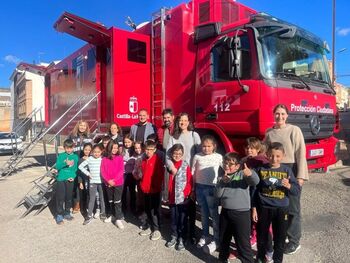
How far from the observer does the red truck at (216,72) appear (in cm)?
488

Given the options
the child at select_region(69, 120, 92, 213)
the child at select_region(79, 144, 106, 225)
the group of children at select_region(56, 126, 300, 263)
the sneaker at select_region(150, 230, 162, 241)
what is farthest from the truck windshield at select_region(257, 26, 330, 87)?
the child at select_region(69, 120, 92, 213)

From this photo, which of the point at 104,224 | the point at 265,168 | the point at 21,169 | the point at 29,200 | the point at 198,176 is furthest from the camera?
the point at 21,169

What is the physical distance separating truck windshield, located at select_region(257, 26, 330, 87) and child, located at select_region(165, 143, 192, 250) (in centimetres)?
185

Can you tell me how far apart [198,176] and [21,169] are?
9542 millimetres

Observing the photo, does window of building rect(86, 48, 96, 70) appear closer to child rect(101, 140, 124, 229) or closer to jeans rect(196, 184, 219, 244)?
child rect(101, 140, 124, 229)

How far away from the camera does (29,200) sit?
614 centimetres

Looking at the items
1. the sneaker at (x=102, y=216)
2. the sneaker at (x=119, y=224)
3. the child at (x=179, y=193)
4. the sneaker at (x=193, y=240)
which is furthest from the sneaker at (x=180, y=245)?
the sneaker at (x=102, y=216)

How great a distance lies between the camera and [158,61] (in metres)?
6.62

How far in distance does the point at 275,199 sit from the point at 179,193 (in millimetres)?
1255

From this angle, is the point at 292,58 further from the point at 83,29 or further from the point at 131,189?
the point at 83,29

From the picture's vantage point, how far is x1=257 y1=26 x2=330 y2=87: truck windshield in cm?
490

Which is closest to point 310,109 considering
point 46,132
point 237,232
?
point 237,232

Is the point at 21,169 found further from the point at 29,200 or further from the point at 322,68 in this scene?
the point at 322,68

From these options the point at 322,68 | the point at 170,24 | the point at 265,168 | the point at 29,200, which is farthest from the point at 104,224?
the point at 322,68
